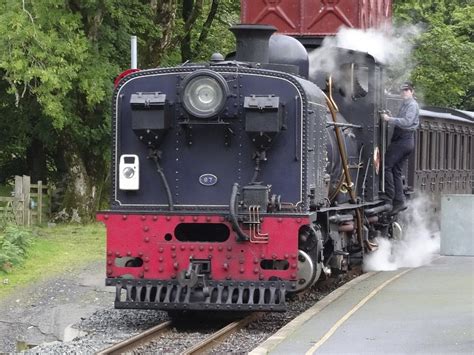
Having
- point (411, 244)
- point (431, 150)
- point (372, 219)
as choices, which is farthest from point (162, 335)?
point (431, 150)

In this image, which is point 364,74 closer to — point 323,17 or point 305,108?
point 323,17

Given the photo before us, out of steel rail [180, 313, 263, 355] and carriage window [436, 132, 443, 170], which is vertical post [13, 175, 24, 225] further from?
steel rail [180, 313, 263, 355]

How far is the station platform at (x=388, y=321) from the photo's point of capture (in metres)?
8.78

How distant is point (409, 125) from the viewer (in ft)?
50.2

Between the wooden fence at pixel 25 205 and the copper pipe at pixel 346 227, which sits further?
the wooden fence at pixel 25 205

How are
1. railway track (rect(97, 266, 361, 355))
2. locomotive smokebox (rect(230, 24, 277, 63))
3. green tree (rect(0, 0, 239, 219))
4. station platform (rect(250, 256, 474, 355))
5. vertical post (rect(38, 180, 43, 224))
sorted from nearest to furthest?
station platform (rect(250, 256, 474, 355)) → railway track (rect(97, 266, 361, 355)) → locomotive smokebox (rect(230, 24, 277, 63)) → green tree (rect(0, 0, 239, 219)) → vertical post (rect(38, 180, 43, 224))

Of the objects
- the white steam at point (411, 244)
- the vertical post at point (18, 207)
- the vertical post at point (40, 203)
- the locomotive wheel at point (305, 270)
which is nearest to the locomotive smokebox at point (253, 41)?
the locomotive wheel at point (305, 270)

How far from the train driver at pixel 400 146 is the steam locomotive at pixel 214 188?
462cm

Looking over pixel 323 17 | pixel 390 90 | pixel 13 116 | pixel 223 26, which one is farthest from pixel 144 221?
pixel 223 26

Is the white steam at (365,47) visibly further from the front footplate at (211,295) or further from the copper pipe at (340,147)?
the front footplate at (211,295)

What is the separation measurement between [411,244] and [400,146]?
10.6 feet

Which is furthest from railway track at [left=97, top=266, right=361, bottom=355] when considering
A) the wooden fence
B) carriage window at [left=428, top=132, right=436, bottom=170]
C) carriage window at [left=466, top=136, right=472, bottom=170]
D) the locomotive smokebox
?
carriage window at [left=466, top=136, right=472, bottom=170]

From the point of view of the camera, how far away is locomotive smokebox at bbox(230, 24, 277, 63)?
11234mm

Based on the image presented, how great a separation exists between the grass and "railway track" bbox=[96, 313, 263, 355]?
4.71 metres
